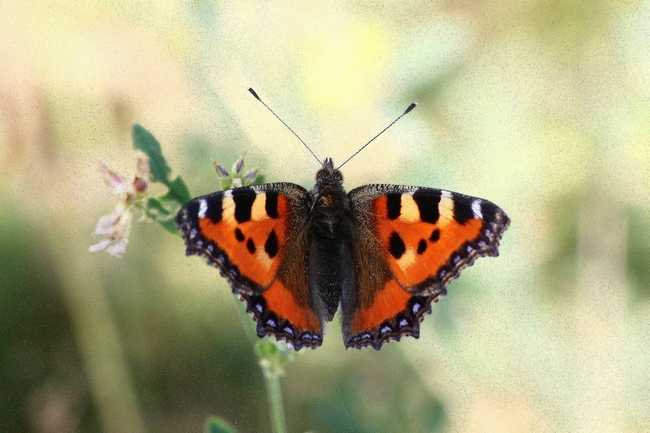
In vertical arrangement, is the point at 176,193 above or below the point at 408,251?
above

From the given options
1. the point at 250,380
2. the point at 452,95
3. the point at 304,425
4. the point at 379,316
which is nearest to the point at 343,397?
the point at 304,425

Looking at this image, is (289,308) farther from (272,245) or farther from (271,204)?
(271,204)

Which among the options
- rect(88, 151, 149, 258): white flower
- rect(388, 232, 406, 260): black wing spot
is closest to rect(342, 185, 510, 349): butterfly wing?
→ rect(388, 232, 406, 260): black wing spot

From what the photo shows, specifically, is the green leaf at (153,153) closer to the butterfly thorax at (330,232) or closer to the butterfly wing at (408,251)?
the butterfly thorax at (330,232)

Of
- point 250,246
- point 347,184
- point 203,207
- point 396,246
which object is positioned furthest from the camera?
point 347,184

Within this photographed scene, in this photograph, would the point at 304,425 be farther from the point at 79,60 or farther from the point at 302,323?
the point at 79,60

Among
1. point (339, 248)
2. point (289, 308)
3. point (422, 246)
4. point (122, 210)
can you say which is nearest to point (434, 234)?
point (422, 246)

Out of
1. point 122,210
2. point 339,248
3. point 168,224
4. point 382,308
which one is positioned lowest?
point 382,308

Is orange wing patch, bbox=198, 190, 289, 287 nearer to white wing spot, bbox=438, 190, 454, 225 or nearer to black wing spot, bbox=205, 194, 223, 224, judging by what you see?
black wing spot, bbox=205, 194, 223, 224
